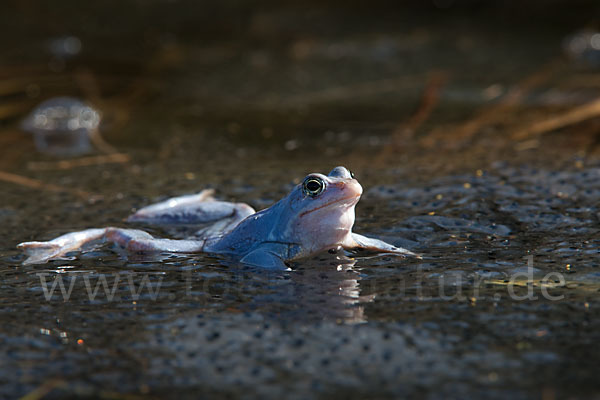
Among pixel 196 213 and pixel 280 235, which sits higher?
pixel 196 213

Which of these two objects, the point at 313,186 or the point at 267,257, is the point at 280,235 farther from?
the point at 313,186

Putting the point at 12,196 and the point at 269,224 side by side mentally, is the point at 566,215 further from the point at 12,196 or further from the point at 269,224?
the point at 12,196

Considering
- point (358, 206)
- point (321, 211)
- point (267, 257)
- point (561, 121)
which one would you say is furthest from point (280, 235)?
point (561, 121)

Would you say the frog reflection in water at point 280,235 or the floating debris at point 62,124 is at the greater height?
the floating debris at point 62,124

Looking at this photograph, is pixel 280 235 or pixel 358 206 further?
pixel 358 206

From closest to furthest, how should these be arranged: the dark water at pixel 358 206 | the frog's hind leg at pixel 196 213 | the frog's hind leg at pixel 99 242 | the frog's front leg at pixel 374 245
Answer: the dark water at pixel 358 206 < the frog's front leg at pixel 374 245 < the frog's hind leg at pixel 99 242 < the frog's hind leg at pixel 196 213

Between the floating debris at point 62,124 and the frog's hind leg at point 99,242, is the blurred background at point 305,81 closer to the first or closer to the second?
the floating debris at point 62,124

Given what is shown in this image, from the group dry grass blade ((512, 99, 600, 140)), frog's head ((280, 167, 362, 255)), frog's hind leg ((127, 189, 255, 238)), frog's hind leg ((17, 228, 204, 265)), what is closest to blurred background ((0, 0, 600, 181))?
dry grass blade ((512, 99, 600, 140))

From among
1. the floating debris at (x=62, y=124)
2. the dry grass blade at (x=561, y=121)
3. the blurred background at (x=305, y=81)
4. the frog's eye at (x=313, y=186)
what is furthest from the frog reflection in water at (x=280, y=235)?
the dry grass blade at (x=561, y=121)

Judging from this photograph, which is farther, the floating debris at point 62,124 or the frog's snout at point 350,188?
the floating debris at point 62,124
